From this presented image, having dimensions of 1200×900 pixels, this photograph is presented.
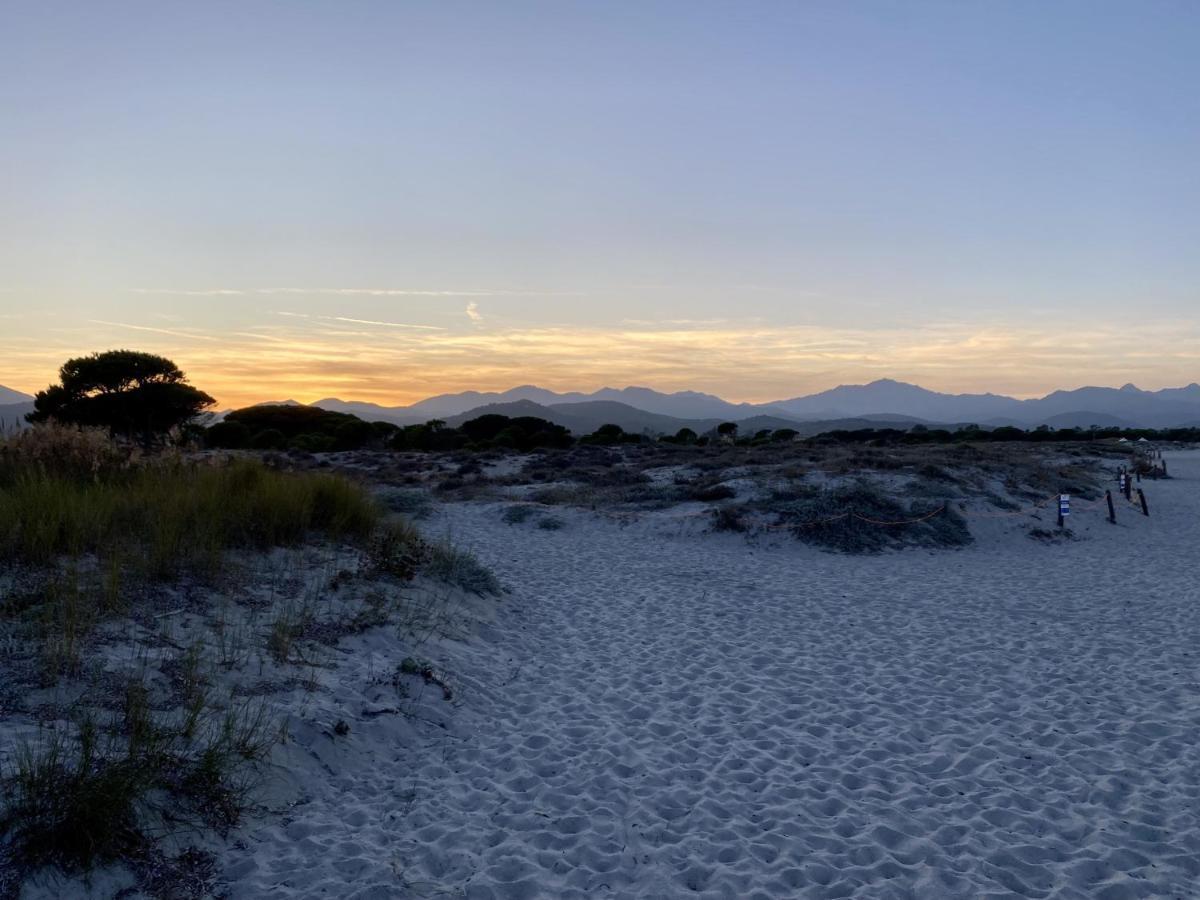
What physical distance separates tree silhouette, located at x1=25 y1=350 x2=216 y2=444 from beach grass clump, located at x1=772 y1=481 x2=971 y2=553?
30.5m

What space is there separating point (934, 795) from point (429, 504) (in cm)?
1895

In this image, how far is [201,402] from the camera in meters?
39.2

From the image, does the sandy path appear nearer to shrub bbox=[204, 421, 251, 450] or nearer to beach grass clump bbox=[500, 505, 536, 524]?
beach grass clump bbox=[500, 505, 536, 524]

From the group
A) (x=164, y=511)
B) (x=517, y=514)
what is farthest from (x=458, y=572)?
(x=517, y=514)

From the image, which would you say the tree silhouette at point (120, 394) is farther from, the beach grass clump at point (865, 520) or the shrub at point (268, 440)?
the beach grass clump at point (865, 520)

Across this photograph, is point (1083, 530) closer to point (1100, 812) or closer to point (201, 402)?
point (1100, 812)

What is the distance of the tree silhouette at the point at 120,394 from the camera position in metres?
36.4

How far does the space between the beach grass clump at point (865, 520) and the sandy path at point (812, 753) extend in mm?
5305

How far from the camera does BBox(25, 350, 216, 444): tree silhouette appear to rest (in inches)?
1433

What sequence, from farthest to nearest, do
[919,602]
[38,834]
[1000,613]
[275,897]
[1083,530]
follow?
[1083,530] → [919,602] → [1000,613] → [275,897] → [38,834]

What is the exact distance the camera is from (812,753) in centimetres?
638

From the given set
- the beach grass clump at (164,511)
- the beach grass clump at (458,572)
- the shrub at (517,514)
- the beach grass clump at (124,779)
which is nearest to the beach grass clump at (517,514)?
the shrub at (517,514)

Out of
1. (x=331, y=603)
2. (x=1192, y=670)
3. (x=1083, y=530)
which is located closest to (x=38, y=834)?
(x=331, y=603)

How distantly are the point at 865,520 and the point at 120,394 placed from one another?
3594cm
